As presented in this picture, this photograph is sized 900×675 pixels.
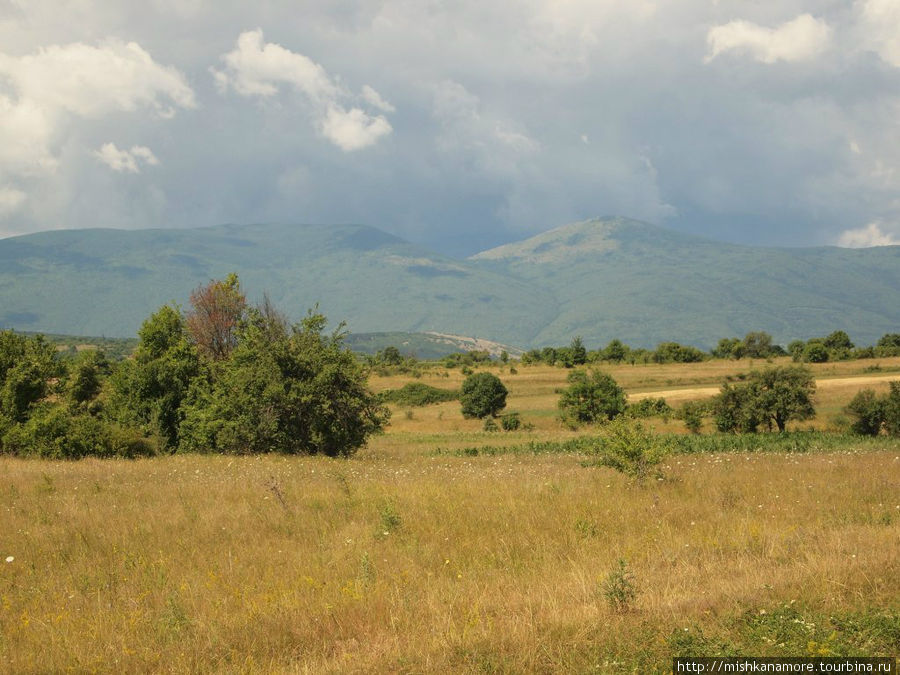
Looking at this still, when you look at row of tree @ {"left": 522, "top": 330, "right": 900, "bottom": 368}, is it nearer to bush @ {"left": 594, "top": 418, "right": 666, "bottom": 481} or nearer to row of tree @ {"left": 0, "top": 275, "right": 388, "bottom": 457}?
row of tree @ {"left": 0, "top": 275, "right": 388, "bottom": 457}

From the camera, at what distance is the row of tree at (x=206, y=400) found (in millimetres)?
25641

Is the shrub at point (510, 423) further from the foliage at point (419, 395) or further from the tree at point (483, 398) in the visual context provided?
the foliage at point (419, 395)

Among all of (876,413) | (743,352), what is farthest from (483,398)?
(743,352)

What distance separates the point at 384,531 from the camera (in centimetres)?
1095

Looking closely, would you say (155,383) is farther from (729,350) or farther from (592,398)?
(729,350)

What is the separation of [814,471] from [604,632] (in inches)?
505

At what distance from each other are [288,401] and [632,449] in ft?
55.5

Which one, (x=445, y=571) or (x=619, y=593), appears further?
(x=445, y=571)

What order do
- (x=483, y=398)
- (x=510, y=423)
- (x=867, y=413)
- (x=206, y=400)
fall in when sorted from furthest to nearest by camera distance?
(x=483, y=398) → (x=510, y=423) → (x=867, y=413) → (x=206, y=400)

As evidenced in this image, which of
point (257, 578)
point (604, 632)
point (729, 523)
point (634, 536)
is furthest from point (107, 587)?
point (729, 523)

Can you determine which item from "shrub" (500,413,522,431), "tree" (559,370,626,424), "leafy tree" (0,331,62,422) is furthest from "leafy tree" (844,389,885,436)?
"leafy tree" (0,331,62,422)

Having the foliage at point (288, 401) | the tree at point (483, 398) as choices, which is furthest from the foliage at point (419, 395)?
the foliage at point (288, 401)

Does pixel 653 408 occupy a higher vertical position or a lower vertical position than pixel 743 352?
lower

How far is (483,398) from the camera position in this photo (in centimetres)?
7175
